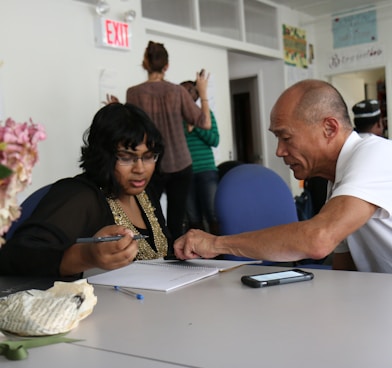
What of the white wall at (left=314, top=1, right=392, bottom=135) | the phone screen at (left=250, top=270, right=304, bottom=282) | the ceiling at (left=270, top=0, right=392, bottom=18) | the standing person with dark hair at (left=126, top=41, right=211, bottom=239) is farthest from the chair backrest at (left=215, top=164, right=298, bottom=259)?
the white wall at (left=314, top=1, right=392, bottom=135)

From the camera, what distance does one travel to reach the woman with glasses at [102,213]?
4.18 ft

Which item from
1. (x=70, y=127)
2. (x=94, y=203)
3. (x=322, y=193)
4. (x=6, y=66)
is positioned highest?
(x=6, y=66)

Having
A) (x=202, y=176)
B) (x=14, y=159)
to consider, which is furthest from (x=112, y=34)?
(x=14, y=159)

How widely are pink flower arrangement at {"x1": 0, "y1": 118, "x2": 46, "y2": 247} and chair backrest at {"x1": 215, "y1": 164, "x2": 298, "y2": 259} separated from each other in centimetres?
152

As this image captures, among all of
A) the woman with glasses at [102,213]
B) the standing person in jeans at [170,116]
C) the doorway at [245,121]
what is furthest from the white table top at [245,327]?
the doorway at [245,121]

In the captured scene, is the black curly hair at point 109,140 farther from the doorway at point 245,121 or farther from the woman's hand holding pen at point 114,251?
the doorway at point 245,121

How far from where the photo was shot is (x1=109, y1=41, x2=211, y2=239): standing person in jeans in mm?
3287

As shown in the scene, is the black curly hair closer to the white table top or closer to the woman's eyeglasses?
the woman's eyeglasses

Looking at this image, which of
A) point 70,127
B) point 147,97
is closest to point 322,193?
point 147,97

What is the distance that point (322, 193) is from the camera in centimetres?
300

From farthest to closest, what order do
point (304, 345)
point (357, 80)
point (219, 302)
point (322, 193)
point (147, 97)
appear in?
point (357, 80), point (147, 97), point (322, 193), point (219, 302), point (304, 345)

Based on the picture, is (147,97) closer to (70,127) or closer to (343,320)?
(70,127)

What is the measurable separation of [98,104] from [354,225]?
9.11 ft

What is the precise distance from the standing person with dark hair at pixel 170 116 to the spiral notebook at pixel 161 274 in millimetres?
1788
